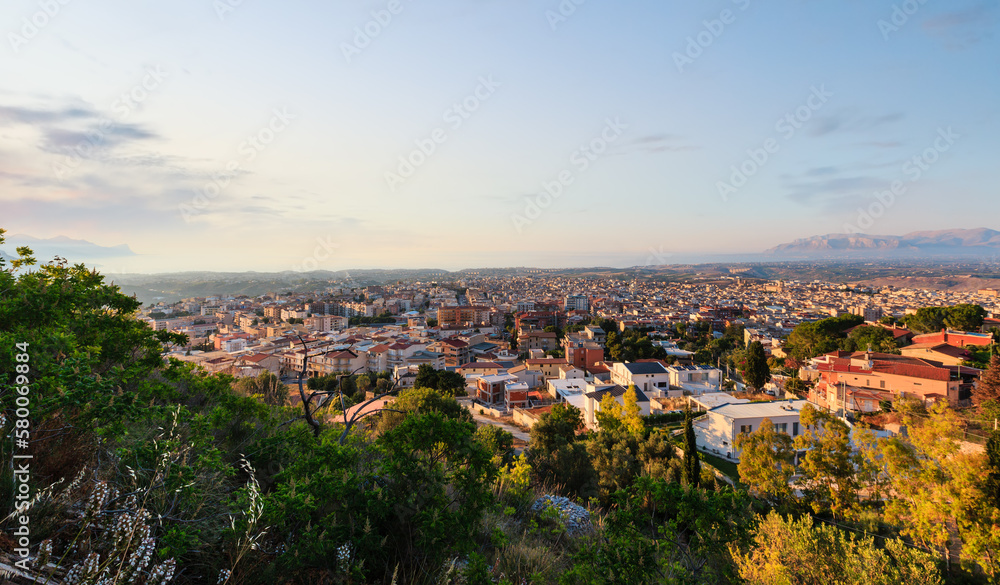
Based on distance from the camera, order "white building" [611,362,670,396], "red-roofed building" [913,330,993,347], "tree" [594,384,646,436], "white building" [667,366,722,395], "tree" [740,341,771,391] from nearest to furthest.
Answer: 1. "tree" [594,384,646,436]
2. "tree" [740,341,771,391]
3. "white building" [611,362,670,396]
4. "white building" [667,366,722,395]
5. "red-roofed building" [913,330,993,347]

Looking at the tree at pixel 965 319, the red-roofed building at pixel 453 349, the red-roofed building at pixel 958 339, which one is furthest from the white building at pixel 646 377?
the tree at pixel 965 319

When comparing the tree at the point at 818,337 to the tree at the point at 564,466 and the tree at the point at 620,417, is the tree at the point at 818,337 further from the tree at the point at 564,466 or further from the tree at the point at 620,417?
the tree at the point at 564,466

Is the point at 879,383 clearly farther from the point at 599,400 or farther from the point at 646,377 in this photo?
the point at 599,400

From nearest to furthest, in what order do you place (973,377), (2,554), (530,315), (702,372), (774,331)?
1. (2,554)
2. (973,377)
3. (702,372)
4. (774,331)
5. (530,315)

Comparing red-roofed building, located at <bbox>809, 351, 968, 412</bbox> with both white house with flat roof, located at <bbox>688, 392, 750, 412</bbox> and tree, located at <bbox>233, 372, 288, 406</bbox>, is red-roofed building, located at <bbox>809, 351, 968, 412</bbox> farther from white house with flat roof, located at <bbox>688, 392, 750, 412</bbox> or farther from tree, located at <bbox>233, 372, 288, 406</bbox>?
tree, located at <bbox>233, 372, 288, 406</bbox>

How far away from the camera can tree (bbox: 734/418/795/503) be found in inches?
385

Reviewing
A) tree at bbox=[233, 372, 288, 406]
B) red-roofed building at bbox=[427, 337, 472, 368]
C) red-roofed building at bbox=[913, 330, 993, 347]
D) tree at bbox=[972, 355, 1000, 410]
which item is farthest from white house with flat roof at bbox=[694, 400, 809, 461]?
red-roofed building at bbox=[427, 337, 472, 368]

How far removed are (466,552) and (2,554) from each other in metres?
1.90

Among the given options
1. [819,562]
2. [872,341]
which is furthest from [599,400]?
[872,341]

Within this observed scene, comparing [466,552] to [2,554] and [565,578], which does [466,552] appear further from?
[2,554]

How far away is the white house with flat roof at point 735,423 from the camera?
15.5 meters

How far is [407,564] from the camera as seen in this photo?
2510 millimetres

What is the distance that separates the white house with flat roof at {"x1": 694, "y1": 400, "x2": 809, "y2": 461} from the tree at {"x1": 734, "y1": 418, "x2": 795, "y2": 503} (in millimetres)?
5063

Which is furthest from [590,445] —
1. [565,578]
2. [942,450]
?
[565,578]
